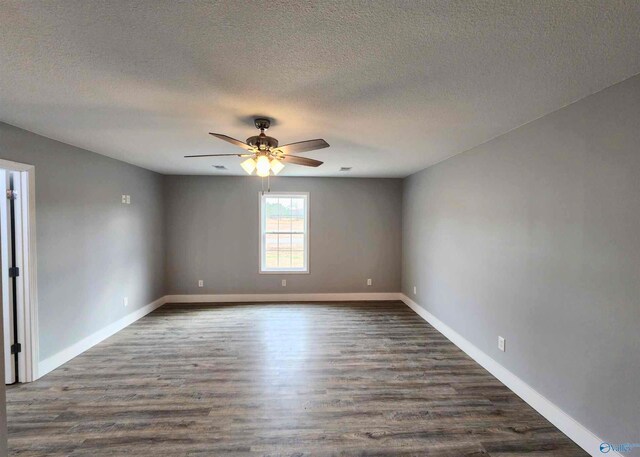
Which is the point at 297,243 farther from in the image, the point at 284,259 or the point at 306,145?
the point at 306,145

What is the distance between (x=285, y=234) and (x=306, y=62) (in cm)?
414

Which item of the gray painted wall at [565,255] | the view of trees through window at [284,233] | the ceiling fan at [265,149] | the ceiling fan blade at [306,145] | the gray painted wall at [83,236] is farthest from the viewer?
the view of trees through window at [284,233]

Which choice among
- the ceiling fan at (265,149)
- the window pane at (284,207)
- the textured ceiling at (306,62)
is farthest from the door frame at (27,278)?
the window pane at (284,207)

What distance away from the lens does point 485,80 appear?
1.85m

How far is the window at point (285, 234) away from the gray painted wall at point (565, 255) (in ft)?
9.42

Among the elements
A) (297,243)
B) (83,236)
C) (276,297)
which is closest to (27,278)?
(83,236)

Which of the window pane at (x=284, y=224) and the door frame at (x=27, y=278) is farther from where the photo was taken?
the window pane at (x=284, y=224)

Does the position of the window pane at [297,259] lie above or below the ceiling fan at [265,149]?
below

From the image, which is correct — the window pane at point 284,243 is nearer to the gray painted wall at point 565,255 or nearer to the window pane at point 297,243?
the window pane at point 297,243

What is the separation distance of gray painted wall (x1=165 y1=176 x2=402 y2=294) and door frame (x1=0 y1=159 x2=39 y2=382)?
2.49 metres

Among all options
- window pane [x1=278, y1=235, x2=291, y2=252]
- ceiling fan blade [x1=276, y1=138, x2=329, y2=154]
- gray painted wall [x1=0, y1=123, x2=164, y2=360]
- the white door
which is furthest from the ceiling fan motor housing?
window pane [x1=278, y1=235, x2=291, y2=252]

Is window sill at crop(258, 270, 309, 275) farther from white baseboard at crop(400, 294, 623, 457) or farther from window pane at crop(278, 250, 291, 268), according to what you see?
white baseboard at crop(400, 294, 623, 457)

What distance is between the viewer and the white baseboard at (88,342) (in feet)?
9.80

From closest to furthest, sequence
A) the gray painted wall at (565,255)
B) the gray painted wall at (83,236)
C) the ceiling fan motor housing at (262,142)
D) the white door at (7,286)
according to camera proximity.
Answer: the gray painted wall at (565,255) < the ceiling fan motor housing at (262,142) < the white door at (7,286) < the gray painted wall at (83,236)
